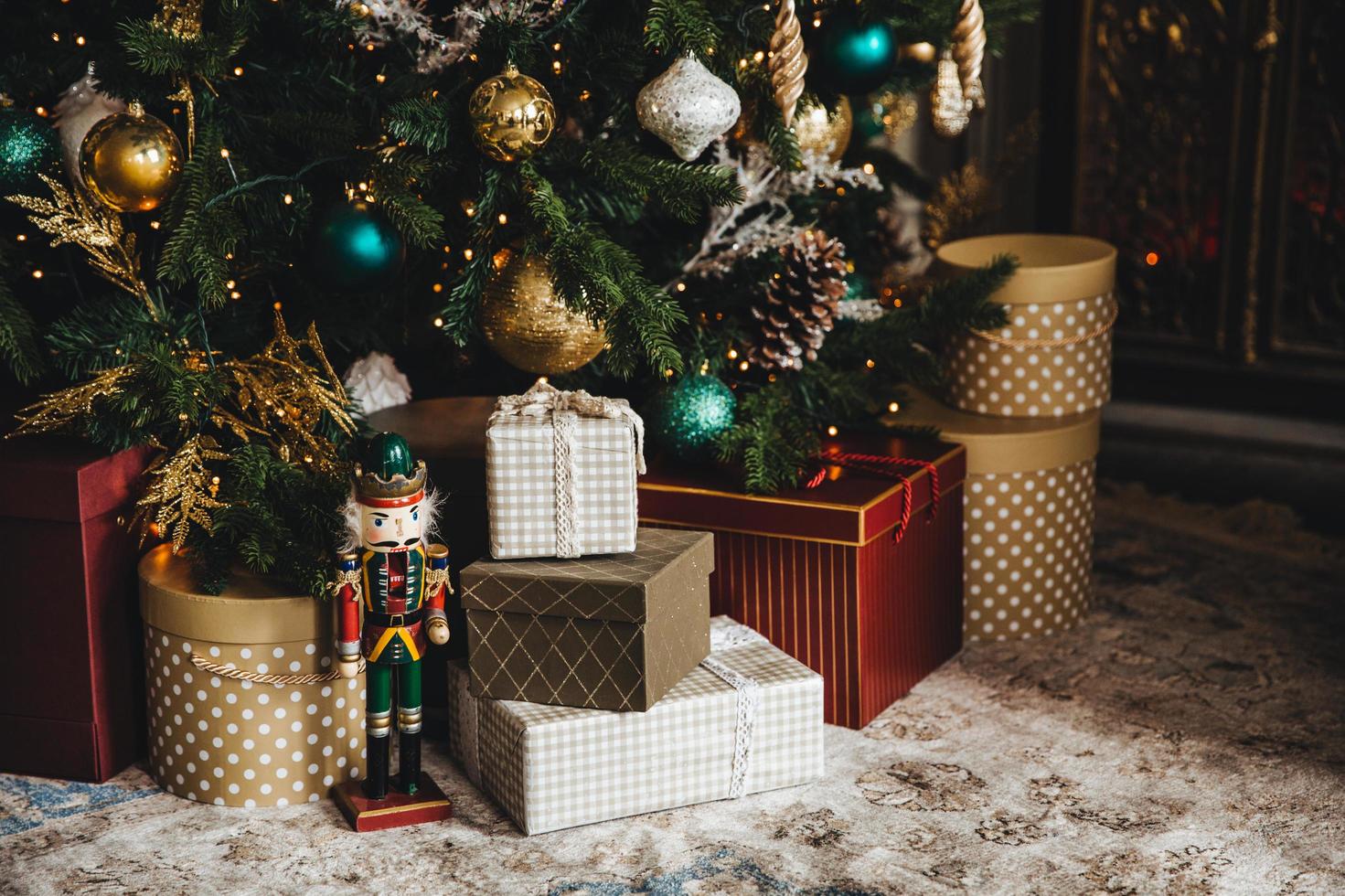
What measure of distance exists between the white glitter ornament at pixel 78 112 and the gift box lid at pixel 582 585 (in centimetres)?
77

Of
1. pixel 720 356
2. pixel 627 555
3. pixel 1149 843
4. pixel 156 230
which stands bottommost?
pixel 1149 843

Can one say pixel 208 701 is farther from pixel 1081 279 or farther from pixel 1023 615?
pixel 1081 279

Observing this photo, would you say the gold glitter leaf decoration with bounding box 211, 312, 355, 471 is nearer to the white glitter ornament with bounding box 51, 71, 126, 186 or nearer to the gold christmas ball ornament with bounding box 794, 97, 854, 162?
the white glitter ornament with bounding box 51, 71, 126, 186

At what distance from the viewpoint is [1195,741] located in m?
2.20

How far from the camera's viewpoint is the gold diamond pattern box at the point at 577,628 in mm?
1968

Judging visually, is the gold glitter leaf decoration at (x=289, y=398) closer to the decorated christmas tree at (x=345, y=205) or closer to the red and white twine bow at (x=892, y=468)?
the decorated christmas tree at (x=345, y=205)

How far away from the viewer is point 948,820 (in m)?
1.99

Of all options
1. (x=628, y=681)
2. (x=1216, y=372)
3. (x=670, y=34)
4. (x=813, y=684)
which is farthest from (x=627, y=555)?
(x=1216, y=372)

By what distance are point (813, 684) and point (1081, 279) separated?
0.87m

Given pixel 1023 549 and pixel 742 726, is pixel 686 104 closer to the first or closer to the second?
pixel 742 726

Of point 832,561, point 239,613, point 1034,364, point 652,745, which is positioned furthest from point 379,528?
Result: point 1034,364

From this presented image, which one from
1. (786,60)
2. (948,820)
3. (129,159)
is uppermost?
(786,60)

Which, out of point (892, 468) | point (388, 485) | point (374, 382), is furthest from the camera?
point (374, 382)

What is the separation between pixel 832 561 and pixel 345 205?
83 cm
